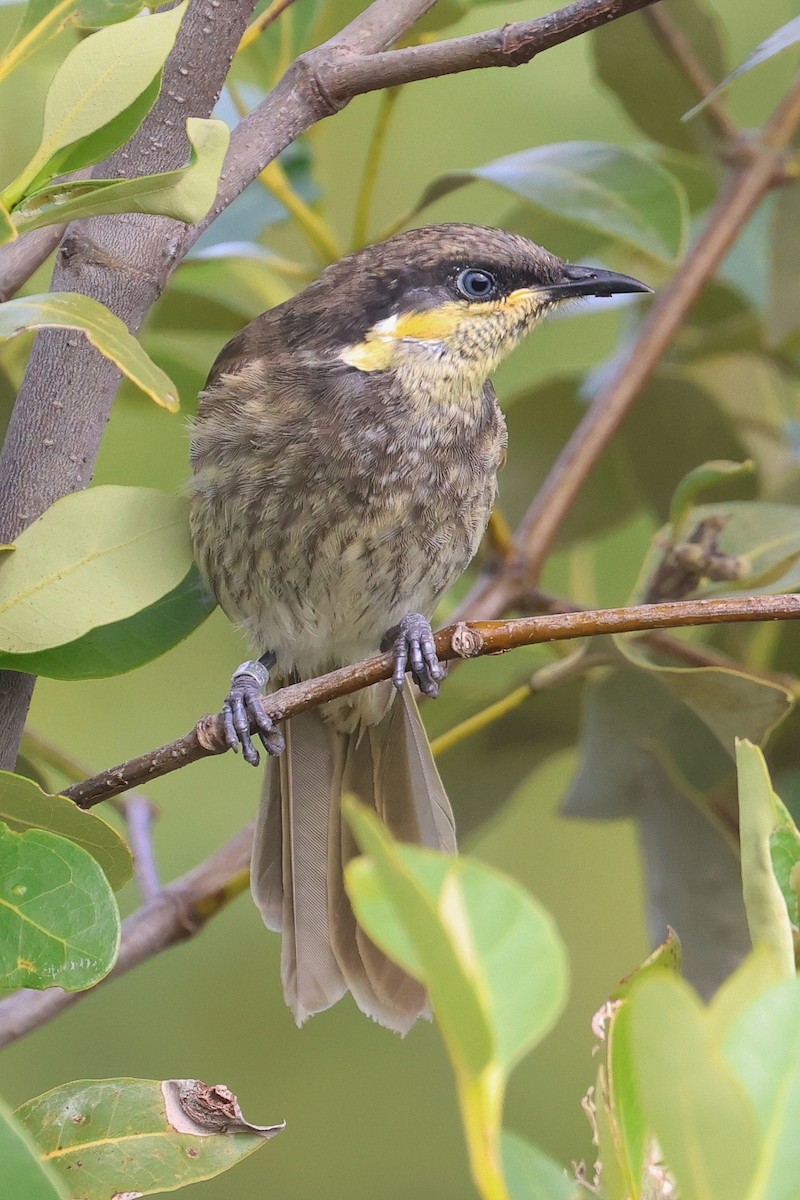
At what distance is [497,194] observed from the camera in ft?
10.7

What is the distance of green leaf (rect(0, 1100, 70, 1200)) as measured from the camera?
2.24ft

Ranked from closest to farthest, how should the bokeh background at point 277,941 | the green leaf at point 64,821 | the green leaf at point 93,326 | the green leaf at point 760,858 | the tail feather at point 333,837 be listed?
the green leaf at point 760,858, the green leaf at point 93,326, the green leaf at point 64,821, the tail feather at point 333,837, the bokeh background at point 277,941

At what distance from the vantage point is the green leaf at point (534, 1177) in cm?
63

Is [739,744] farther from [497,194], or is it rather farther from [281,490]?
[497,194]

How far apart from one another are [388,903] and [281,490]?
50.3 inches

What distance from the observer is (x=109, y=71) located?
95 centimetres

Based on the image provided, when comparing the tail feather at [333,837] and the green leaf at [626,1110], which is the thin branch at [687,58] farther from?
the green leaf at [626,1110]

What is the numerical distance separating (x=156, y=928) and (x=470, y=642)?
64cm

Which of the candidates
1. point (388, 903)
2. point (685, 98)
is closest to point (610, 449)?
point (685, 98)

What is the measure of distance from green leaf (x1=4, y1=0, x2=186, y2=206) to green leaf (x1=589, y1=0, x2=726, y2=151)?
1.10 m

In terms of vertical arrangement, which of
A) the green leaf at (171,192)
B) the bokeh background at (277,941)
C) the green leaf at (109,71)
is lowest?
the bokeh background at (277,941)

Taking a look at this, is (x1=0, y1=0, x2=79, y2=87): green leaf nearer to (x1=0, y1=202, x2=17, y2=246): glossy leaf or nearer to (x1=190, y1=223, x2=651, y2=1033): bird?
(x1=0, y1=202, x2=17, y2=246): glossy leaf

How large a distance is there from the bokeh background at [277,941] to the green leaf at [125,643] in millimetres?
938

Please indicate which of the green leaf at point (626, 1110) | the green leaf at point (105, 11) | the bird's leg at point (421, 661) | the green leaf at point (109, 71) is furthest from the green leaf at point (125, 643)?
the green leaf at point (626, 1110)
